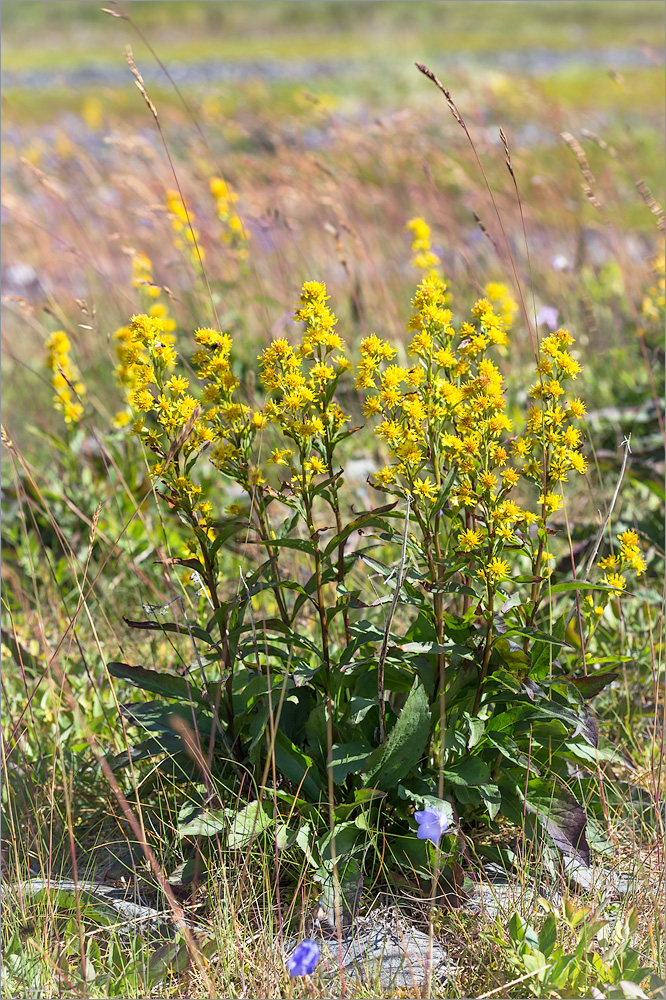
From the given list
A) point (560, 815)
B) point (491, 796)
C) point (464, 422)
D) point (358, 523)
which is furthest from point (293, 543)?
point (560, 815)

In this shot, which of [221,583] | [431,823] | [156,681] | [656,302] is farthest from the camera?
[656,302]

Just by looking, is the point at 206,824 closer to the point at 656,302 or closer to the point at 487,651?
the point at 487,651

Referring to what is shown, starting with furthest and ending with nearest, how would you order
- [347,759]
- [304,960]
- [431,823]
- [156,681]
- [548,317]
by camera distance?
[548,317], [156,681], [347,759], [431,823], [304,960]

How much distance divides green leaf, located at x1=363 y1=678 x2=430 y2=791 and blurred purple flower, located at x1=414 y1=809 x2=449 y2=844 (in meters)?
0.08

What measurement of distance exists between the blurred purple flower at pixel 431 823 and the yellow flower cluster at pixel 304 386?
578 millimetres

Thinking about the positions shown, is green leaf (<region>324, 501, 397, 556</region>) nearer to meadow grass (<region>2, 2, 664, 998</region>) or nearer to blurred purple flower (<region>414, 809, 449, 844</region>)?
meadow grass (<region>2, 2, 664, 998</region>)

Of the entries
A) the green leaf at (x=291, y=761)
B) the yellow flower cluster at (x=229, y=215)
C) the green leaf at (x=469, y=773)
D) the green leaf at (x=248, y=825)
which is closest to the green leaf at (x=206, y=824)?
the green leaf at (x=248, y=825)

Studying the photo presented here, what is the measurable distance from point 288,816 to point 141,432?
711mm

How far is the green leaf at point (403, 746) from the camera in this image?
1.42 meters

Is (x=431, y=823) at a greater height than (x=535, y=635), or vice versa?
(x=535, y=635)

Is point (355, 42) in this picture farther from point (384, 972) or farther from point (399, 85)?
point (384, 972)

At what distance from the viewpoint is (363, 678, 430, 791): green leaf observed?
55.7 inches

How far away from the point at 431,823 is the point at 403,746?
0.43 ft

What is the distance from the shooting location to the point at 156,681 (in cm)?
157
